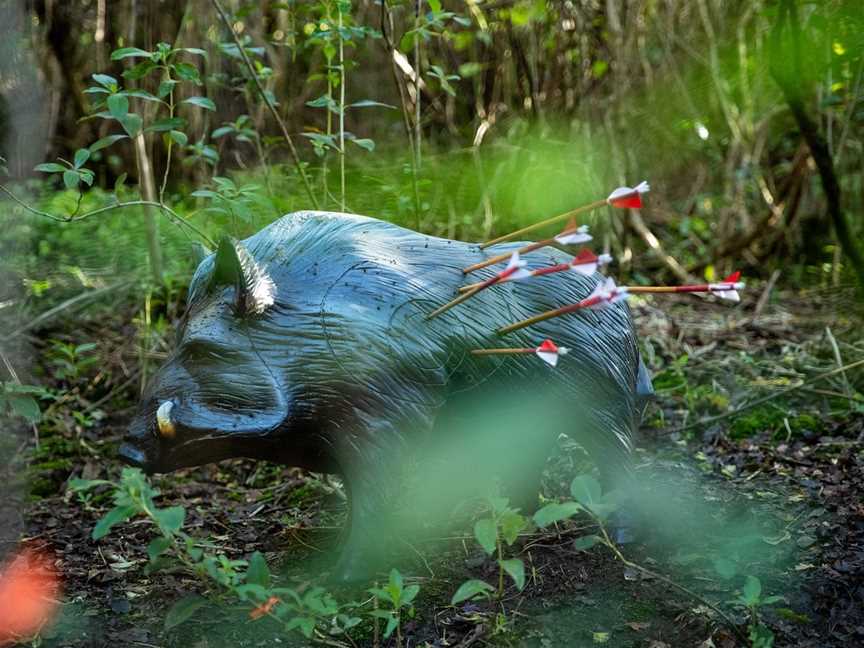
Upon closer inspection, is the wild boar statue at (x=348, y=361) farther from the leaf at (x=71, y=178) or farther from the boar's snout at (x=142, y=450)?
the leaf at (x=71, y=178)

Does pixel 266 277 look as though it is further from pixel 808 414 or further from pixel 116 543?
pixel 808 414

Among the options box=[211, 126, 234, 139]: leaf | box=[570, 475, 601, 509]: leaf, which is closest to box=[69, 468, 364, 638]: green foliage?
box=[570, 475, 601, 509]: leaf

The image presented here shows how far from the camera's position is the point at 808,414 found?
5066mm

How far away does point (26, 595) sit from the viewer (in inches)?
133

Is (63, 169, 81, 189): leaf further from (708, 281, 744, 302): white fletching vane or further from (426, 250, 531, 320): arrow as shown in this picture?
(708, 281, 744, 302): white fletching vane

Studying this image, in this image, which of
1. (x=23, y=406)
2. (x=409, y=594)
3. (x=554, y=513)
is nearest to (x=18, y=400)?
(x=23, y=406)

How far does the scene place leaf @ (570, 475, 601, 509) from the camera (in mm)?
2746

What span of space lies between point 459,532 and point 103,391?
8.82 feet

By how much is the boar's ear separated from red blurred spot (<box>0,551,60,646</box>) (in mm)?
1190

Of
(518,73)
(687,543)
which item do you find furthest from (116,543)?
(518,73)

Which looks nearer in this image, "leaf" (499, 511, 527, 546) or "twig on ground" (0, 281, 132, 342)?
"leaf" (499, 511, 527, 546)

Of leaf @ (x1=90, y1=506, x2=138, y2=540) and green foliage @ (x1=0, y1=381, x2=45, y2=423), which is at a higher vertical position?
leaf @ (x1=90, y1=506, x2=138, y2=540)

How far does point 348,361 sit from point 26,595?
1376 millimetres

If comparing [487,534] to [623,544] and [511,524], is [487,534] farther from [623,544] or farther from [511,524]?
[623,544]
